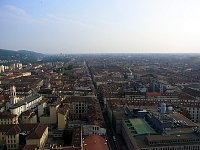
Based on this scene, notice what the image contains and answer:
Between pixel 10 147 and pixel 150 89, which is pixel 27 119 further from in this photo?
pixel 150 89

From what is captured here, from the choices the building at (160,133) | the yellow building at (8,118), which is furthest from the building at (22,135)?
the building at (160,133)

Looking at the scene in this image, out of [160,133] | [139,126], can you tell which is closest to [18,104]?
[139,126]

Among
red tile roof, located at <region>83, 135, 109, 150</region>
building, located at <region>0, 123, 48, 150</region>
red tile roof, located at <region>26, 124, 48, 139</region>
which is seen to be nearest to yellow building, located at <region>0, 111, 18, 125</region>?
building, located at <region>0, 123, 48, 150</region>

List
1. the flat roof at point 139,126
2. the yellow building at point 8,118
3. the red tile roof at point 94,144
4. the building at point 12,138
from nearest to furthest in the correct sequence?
the red tile roof at point 94,144 < the flat roof at point 139,126 < the building at point 12,138 < the yellow building at point 8,118

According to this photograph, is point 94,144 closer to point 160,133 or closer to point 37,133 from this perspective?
point 37,133

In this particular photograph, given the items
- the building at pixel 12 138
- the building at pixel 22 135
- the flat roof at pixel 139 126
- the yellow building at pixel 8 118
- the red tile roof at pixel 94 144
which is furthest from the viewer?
the yellow building at pixel 8 118

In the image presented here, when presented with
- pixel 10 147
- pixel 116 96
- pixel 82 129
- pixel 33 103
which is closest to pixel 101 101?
pixel 116 96

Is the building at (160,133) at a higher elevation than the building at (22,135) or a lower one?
higher

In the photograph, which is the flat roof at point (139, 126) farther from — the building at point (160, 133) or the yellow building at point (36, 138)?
the yellow building at point (36, 138)
